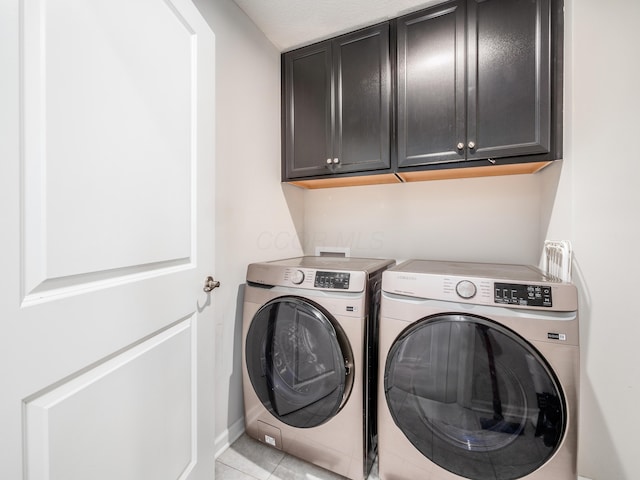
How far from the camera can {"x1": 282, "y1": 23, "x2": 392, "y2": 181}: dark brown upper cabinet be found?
62.2 inches

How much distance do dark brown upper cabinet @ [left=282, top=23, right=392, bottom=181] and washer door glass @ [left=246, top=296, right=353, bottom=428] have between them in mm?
936

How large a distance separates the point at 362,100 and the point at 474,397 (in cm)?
161

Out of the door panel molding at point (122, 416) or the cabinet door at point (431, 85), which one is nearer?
the door panel molding at point (122, 416)

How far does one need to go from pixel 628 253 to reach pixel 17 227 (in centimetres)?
190

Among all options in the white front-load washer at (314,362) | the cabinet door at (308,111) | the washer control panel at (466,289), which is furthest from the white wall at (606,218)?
the cabinet door at (308,111)

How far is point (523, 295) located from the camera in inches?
38.2

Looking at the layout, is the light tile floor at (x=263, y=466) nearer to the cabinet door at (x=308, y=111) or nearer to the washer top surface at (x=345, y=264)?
the washer top surface at (x=345, y=264)

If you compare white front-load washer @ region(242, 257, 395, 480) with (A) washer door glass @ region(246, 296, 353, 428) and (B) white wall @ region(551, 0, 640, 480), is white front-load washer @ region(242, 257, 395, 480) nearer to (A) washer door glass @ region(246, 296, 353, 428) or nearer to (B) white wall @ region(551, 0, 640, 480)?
(A) washer door glass @ region(246, 296, 353, 428)

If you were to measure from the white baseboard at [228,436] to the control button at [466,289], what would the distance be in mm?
1420

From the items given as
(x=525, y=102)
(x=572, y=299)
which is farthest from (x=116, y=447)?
(x=525, y=102)

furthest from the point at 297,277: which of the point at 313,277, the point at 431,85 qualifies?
the point at 431,85

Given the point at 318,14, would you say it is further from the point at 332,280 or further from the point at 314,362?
the point at 314,362

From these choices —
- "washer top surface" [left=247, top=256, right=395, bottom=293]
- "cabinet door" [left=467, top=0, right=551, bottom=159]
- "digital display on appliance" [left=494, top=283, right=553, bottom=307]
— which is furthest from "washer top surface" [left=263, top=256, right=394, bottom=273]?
"cabinet door" [left=467, top=0, right=551, bottom=159]

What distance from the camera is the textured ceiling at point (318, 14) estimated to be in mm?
1463
